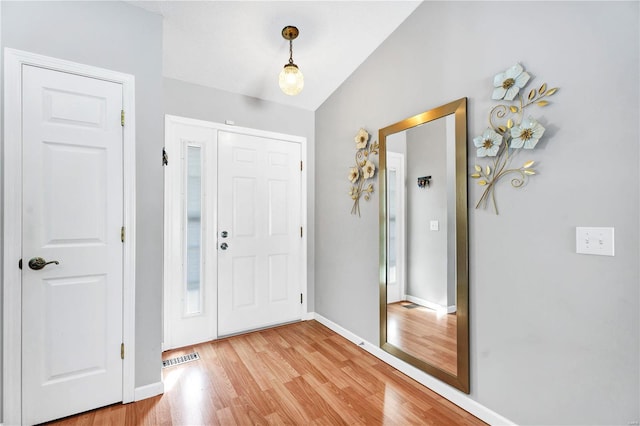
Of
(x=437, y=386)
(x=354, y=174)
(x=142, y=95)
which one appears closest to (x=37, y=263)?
(x=142, y=95)

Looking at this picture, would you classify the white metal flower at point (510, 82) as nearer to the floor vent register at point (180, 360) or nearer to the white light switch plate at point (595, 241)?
the white light switch plate at point (595, 241)

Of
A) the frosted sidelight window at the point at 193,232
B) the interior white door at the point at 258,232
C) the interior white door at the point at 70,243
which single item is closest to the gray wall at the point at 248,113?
the interior white door at the point at 258,232

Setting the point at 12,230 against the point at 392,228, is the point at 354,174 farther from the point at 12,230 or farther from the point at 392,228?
the point at 12,230

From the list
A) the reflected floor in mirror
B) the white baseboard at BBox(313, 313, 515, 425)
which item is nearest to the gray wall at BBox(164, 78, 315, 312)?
the white baseboard at BBox(313, 313, 515, 425)

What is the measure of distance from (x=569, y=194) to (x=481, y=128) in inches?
23.7

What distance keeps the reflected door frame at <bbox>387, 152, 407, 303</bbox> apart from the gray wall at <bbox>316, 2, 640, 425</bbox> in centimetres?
51

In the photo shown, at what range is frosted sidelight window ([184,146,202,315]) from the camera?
8.77 feet

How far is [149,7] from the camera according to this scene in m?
1.94

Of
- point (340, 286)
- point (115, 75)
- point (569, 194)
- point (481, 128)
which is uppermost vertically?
point (115, 75)

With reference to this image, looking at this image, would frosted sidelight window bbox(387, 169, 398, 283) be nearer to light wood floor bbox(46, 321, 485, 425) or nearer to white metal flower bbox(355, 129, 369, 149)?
white metal flower bbox(355, 129, 369, 149)

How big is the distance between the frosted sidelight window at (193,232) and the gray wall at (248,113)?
38 centimetres

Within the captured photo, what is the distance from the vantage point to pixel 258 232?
303 centimetres

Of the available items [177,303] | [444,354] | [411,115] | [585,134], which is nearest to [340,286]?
[444,354]

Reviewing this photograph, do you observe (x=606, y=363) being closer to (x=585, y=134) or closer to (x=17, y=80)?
(x=585, y=134)
